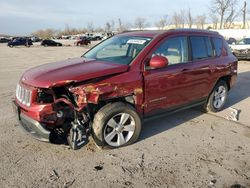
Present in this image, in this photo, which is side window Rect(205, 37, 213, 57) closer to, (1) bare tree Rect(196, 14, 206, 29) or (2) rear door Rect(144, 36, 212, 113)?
(2) rear door Rect(144, 36, 212, 113)

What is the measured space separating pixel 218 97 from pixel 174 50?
6.81ft

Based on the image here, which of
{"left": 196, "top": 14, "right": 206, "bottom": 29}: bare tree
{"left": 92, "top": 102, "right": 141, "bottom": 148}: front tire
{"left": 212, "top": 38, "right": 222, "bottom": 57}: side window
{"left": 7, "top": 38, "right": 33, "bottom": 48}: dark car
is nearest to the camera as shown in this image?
{"left": 92, "top": 102, "right": 141, "bottom": 148}: front tire

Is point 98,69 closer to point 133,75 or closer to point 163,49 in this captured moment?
point 133,75

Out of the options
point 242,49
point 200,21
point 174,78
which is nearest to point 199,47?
point 174,78

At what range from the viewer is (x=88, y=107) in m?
3.70

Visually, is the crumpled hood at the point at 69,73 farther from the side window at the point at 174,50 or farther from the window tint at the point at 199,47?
the window tint at the point at 199,47

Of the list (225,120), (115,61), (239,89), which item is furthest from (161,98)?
(239,89)

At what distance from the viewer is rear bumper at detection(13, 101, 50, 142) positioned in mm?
3438

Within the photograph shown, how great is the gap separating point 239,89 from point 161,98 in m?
4.87

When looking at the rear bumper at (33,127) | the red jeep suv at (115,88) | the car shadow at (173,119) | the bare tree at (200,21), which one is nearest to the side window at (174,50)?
the red jeep suv at (115,88)

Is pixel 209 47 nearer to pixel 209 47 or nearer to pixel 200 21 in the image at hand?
pixel 209 47

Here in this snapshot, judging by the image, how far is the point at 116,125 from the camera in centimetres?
389

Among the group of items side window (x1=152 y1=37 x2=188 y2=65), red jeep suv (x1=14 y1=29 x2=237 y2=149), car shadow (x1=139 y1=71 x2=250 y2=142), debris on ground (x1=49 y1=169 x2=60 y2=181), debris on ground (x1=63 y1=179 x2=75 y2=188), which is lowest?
debris on ground (x1=63 y1=179 x2=75 y2=188)

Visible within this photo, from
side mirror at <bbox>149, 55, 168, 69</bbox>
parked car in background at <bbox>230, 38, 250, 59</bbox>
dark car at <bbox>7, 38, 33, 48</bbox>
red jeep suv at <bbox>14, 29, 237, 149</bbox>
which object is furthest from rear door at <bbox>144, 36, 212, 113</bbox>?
dark car at <bbox>7, 38, 33, 48</bbox>
